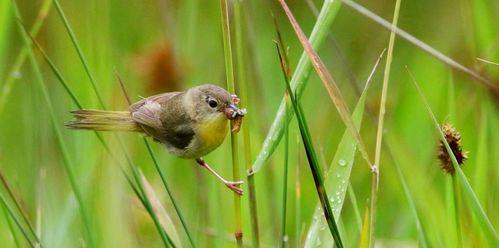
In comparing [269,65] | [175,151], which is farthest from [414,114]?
[175,151]

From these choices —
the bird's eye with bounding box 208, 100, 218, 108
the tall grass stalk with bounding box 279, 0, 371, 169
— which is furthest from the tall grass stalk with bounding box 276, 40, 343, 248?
the bird's eye with bounding box 208, 100, 218, 108

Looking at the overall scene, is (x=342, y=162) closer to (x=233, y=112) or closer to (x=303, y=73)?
(x=303, y=73)

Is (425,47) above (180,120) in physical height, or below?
above

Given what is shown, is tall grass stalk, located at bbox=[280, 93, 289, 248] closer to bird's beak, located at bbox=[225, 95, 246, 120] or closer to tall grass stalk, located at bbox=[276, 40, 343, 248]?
tall grass stalk, located at bbox=[276, 40, 343, 248]

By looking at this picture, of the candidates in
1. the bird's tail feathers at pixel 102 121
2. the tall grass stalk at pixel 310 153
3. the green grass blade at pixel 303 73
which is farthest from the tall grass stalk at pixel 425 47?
the bird's tail feathers at pixel 102 121

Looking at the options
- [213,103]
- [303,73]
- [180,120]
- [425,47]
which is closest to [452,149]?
[303,73]

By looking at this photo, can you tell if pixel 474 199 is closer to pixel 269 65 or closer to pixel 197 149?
pixel 197 149
